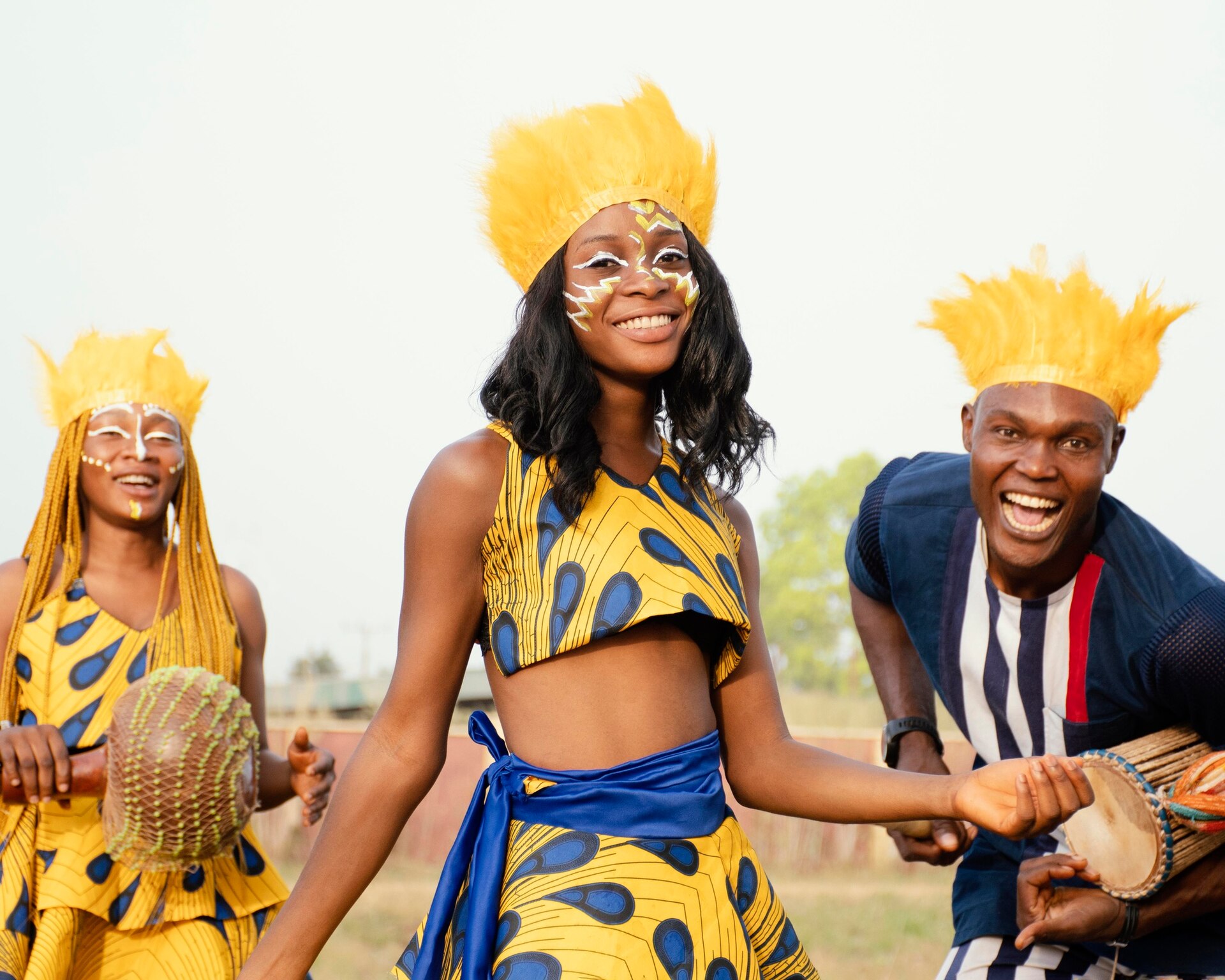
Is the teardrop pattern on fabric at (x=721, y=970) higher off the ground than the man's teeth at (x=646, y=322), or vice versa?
the man's teeth at (x=646, y=322)

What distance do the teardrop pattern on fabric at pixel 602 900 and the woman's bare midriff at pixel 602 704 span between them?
0.75 feet

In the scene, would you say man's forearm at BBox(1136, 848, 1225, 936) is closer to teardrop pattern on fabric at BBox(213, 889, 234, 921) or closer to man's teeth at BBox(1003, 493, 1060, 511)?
A: man's teeth at BBox(1003, 493, 1060, 511)

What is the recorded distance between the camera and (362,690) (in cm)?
1445

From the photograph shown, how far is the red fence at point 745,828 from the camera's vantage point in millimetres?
10594

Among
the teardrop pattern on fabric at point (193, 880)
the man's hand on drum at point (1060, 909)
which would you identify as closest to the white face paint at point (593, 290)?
the man's hand on drum at point (1060, 909)

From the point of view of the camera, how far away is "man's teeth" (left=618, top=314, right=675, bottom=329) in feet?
9.55

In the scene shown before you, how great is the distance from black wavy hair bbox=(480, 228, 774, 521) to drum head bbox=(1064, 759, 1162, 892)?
1.17m

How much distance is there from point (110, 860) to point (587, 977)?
2190mm

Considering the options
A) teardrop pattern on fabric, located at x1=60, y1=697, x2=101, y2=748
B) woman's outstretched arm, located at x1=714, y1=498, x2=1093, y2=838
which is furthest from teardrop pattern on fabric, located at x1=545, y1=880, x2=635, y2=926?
teardrop pattern on fabric, located at x1=60, y1=697, x2=101, y2=748

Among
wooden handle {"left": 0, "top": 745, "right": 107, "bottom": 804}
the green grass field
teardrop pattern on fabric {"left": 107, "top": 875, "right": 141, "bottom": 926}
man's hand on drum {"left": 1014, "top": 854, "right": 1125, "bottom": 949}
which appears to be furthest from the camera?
the green grass field

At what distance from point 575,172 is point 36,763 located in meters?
2.23

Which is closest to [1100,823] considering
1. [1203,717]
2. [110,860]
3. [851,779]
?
[1203,717]

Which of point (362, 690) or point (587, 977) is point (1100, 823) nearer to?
point (587, 977)

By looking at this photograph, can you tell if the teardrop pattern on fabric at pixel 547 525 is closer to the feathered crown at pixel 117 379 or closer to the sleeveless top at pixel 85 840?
the sleeveless top at pixel 85 840
